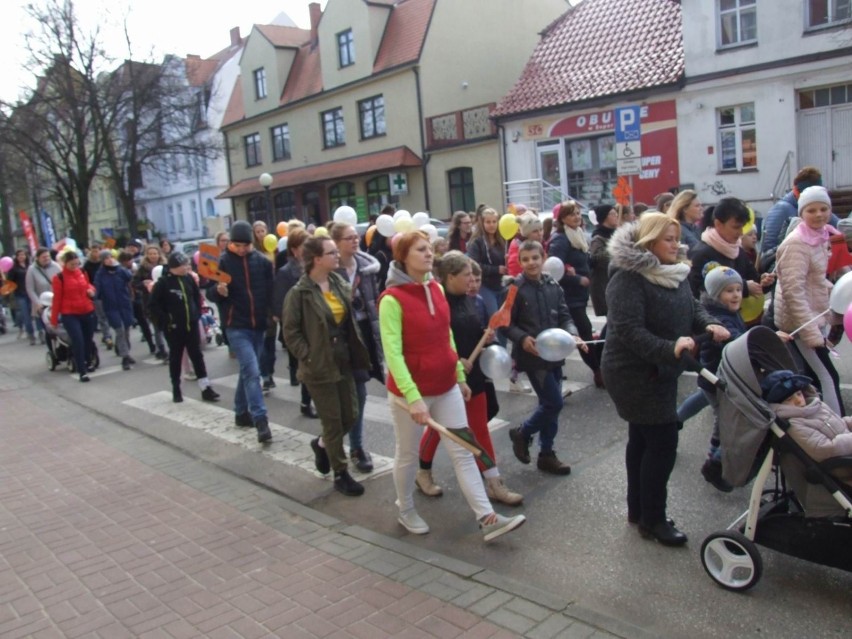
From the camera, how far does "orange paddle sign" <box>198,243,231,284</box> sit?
6996 millimetres

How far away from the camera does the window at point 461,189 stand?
28859 millimetres

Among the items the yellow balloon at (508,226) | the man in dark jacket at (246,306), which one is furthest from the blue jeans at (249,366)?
the yellow balloon at (508,226)

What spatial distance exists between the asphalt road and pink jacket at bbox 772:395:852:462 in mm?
733

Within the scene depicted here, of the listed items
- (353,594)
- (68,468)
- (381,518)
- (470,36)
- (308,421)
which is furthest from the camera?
(470,36)

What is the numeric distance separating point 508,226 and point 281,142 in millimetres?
32730

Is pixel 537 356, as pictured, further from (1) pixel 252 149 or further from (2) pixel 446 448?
(1) pixel 252 149

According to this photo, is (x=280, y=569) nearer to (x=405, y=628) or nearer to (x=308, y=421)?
(x=405, y=628)

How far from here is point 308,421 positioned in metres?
7.59

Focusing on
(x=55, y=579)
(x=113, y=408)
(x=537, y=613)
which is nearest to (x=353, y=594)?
(x=537, y=613)

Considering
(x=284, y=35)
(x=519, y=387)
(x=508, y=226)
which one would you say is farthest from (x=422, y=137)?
(x=519, y=387)

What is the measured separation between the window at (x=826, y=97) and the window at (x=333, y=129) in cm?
2025

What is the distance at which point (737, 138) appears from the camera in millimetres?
20969

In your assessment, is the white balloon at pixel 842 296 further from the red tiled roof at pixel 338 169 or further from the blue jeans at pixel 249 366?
the red tiled roof at pixel 338 169

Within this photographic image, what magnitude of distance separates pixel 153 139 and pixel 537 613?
1406 inches
